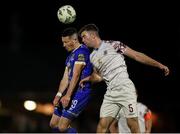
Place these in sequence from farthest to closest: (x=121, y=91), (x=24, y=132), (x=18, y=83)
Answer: (x=18, y=83)
(x=24, y=132)
(x=121, y=91)

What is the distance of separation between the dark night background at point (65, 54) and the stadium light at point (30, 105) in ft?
1.07

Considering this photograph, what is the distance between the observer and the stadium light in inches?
814

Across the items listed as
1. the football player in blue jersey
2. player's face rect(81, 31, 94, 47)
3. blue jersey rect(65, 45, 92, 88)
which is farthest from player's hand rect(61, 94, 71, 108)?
player's face rect(81, 31, 94, 47)

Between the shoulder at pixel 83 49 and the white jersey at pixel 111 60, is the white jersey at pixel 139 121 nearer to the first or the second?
the shoulder at pixel 83 49

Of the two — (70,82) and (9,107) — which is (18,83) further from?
(70,82)

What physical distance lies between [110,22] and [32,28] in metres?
4.63

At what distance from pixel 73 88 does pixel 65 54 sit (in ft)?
39.5

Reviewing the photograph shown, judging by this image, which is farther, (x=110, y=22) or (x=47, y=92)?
(x=110, y=22)

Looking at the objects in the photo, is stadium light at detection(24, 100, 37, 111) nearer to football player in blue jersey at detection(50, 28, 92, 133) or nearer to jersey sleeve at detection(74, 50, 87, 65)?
football player in blue jersey at detection(50, 28, 92, 133)

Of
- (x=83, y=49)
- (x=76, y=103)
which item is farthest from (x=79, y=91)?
(x=83, y=49)

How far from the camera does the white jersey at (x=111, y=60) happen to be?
10.9 m

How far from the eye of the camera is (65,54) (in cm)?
2333

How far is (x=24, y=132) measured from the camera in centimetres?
2100

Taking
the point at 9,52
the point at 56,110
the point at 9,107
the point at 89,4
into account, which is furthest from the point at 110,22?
the point at 56,110
